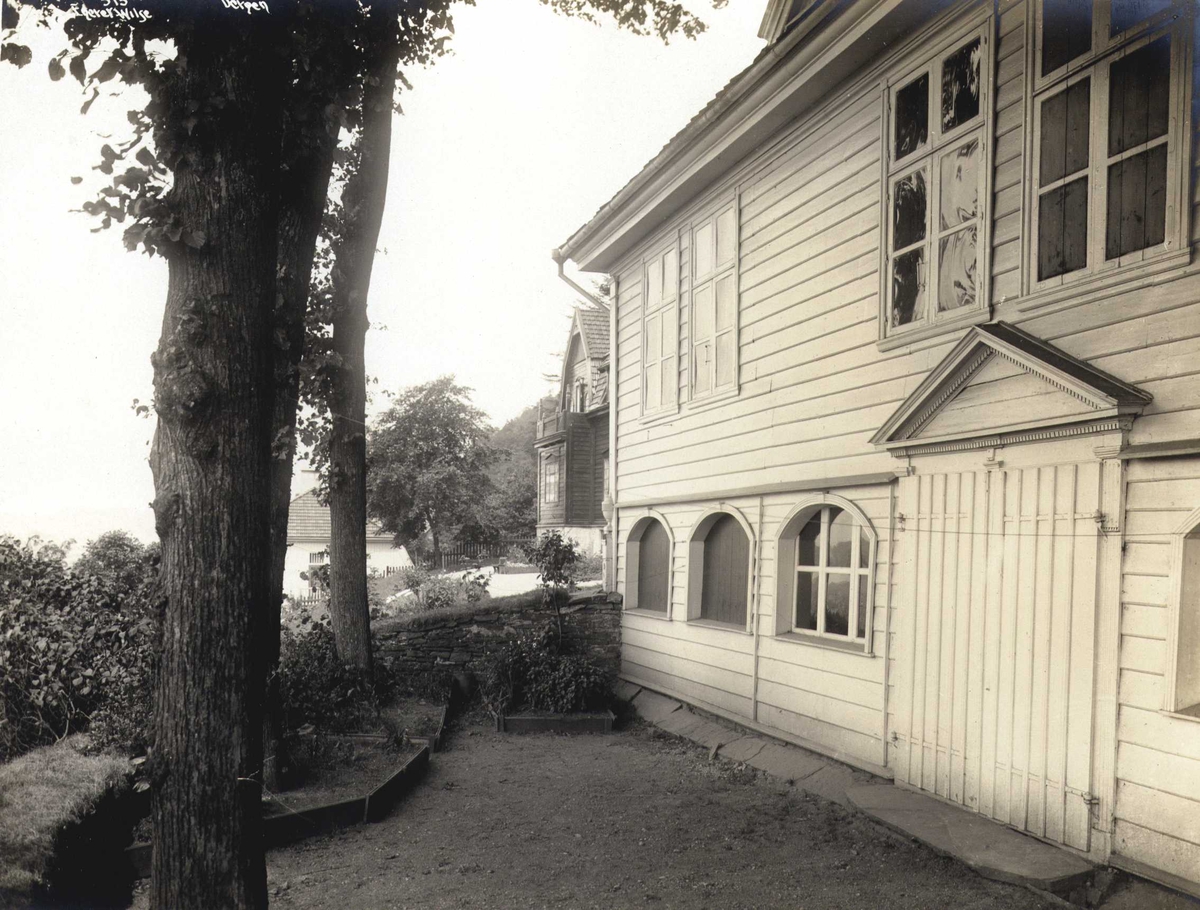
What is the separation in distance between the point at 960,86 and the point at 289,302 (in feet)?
16.2

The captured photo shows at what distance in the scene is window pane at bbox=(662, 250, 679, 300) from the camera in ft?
34.3

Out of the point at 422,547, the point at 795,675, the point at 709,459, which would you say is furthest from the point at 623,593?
the point at 422,547

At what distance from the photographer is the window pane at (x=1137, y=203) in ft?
14.9

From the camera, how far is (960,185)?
6.05m

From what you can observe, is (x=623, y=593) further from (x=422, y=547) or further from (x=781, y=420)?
(x=422, y=547)

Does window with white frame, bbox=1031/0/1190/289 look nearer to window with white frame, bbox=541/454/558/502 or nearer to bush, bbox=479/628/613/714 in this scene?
bush, bbox=479/628/613/714

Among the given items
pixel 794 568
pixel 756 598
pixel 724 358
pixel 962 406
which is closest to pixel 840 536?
pixel 794 568

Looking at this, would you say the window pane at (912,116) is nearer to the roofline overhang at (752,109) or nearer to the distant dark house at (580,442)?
the roofline overhang at (752,109)

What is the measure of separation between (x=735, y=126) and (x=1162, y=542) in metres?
5.74

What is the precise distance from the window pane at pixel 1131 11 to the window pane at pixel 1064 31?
0.58 ft

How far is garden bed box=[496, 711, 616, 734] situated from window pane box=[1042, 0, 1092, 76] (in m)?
7.84

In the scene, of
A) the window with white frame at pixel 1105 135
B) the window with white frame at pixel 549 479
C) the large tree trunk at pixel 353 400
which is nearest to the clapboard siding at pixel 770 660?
the window with white frame at pixel 1105 135

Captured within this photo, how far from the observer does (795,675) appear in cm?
776

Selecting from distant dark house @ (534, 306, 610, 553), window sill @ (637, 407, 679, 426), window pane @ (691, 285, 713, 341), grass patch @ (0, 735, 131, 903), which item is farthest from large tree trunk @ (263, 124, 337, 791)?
distant dark house @ (534, 306, 610, 553)
